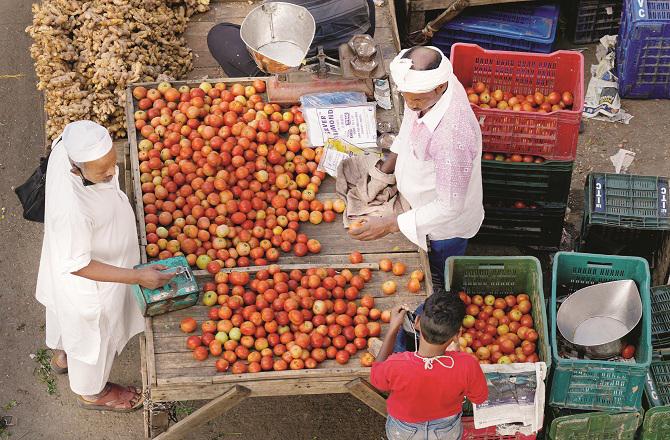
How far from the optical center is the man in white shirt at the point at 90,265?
12.1 ft

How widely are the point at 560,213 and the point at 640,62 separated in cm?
183

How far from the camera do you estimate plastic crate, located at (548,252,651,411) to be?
4.12 m

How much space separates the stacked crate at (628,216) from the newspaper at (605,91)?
1.57m

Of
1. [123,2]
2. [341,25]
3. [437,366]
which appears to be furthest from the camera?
[123,2]

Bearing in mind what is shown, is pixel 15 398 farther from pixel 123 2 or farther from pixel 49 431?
pixel 123 2

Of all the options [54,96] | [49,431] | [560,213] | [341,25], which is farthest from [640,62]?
[49,431]

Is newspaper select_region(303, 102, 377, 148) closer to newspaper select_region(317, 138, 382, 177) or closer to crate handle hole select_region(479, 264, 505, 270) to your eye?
newspaper select_region(317, 138, 382, 177)

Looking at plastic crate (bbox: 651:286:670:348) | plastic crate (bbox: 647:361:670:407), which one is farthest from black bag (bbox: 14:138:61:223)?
plastic crate (bbox: 651:286:670:348)

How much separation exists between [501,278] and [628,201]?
1102 millimetres

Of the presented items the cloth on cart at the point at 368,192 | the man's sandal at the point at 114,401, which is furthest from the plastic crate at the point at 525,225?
the man's sandal at the point at 114,401

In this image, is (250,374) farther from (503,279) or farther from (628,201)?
(628,201)

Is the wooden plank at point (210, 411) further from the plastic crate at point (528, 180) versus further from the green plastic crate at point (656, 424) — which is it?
the plastic crate at point (528, 180)

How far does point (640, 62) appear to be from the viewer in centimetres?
644

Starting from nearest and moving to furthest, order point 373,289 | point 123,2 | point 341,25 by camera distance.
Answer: point 373,289 < point 341,25 < point 123,2
